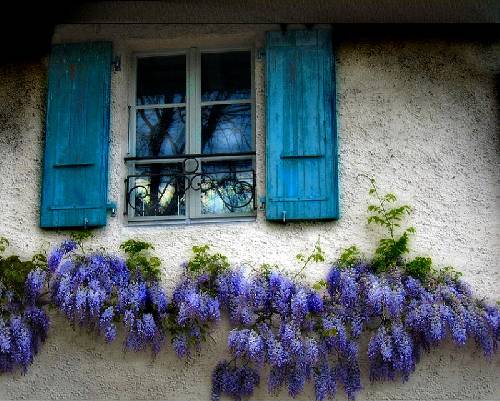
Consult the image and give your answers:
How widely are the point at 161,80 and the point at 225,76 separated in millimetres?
488

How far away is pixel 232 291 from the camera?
5785 millimetres

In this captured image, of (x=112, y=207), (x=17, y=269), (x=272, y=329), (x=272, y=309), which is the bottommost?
(x=272, y=329)

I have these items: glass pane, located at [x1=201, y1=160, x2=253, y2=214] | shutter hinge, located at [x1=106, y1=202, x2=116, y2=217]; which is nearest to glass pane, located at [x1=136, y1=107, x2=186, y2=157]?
glass pane, located at [x1=201, y1=160, x2=253, y2=214]

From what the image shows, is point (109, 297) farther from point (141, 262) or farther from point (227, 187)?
point (227, 187)

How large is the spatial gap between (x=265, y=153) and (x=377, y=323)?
1.39 meters

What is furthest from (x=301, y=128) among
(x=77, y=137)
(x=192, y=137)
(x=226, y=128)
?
(x=77, y=137)

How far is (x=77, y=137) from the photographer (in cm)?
629

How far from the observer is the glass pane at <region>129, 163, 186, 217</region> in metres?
6.31

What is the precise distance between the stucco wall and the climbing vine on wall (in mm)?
109

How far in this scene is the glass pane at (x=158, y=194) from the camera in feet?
20.7

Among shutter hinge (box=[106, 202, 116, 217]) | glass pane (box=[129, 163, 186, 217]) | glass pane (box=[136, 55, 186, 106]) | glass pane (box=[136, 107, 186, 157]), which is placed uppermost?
glass pane (box=[136, 55, 186, 106])

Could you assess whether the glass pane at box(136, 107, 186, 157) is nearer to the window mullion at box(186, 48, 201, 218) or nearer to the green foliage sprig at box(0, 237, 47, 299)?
the window mullion at box(186, 48, 201, 218)

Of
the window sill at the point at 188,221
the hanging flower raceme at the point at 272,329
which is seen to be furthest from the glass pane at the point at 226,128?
the hanging flower raceme at the point at 272,329

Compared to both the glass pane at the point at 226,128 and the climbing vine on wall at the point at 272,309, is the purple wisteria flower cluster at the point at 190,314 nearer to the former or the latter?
the climbing vine on wall at the point at 272,309
